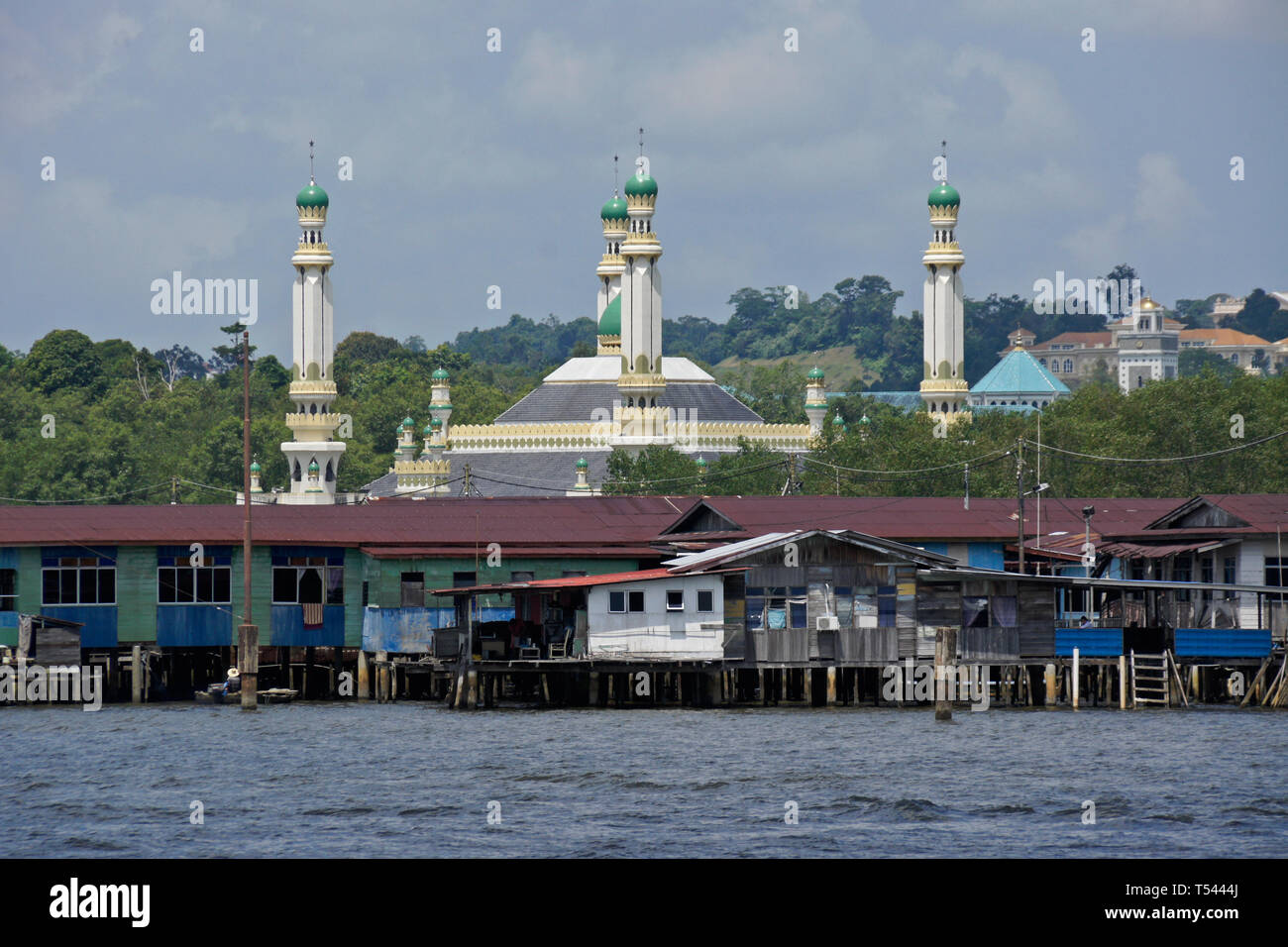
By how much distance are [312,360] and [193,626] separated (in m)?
85.1

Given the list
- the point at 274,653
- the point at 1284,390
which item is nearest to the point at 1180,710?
the point at 274,653

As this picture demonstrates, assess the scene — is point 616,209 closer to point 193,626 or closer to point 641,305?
point 641,305

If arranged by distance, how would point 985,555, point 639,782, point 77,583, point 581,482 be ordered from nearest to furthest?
point 639,782 → point 77,583 → point 985,555 → point 581,482

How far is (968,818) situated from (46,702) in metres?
34.0

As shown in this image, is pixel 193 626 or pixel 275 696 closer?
pixel 275 696

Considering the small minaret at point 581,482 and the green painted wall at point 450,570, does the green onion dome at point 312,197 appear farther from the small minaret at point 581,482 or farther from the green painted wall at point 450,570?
the green painted wall at point 450,570

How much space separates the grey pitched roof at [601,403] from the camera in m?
159

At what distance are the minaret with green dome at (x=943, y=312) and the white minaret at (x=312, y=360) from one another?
1543 inches

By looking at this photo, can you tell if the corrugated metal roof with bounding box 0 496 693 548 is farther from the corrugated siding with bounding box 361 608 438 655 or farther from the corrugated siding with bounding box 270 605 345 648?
the corrugated siding with bounding box 361 608 438 655

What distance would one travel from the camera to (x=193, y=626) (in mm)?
71062

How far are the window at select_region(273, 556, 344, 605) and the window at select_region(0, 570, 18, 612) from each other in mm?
7761

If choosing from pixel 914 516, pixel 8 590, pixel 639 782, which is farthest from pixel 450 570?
pixel 639 782

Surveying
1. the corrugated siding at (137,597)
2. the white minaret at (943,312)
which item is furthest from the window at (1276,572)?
the white minaret at (943,312)
